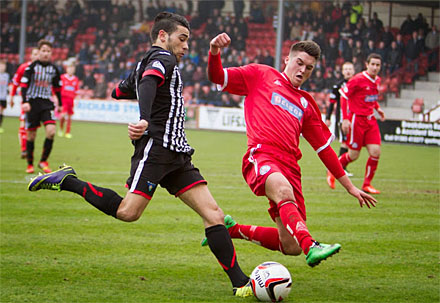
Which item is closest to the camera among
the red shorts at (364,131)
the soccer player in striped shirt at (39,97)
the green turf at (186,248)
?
the green turf at (186,248)

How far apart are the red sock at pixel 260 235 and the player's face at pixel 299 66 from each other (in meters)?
1.29

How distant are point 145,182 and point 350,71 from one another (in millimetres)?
9384

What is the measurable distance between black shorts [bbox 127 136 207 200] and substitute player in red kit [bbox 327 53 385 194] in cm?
651

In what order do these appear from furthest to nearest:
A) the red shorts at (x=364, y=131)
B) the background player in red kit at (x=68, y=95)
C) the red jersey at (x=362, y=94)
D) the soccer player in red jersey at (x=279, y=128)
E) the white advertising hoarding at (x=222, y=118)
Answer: the white advertising hoarding at (x=222, y=118) < the background player in red kit at (x=68, y=95) < the red jersey at (x=362, y=94) < the red shorts at (x=364, y=131) < the soccer player in red jersey at (x=279, y=128)

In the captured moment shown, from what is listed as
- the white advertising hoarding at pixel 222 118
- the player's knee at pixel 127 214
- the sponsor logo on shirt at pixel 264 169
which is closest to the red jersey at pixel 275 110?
the sponsor logo on shirt at pixel 264 169

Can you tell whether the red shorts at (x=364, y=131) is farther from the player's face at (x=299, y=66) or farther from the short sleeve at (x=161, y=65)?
the short sleeve at (x=161, y=65)

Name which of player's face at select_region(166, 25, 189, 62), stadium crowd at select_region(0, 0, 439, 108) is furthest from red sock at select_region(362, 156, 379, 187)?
stadium crowd at select_region(0, 0, 439, 108)

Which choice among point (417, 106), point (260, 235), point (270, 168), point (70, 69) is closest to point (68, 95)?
point (70, 69)

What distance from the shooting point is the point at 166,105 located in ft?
16.9

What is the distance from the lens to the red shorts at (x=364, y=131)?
11.4 m

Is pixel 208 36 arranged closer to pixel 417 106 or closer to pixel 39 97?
pixel 417 106

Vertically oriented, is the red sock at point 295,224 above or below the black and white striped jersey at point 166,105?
below

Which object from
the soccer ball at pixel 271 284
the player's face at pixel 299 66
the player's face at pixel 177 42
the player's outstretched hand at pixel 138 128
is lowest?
the soccer ball at pixel 271 284

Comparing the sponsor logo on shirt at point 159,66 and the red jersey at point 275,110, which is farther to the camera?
the red jersey at point 275,110
